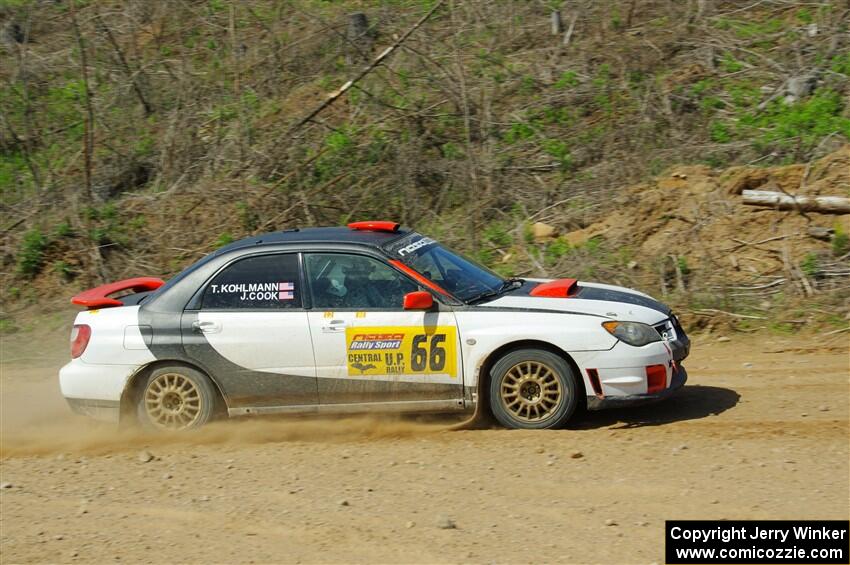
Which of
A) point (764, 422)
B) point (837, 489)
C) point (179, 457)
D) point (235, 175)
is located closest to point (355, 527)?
point (179, 457)

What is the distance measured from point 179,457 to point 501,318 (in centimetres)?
274

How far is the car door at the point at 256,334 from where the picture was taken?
785 centimetres

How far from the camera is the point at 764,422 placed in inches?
299

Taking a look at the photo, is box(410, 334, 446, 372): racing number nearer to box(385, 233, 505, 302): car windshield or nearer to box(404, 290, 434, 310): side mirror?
box(404, 290, 434, 310): side mirror

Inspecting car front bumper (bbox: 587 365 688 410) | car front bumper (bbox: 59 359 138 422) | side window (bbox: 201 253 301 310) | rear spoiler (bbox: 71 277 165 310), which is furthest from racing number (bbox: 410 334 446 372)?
rear spoiler (bbox: 71 277 165 310)

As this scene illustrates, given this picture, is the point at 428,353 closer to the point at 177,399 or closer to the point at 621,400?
the point at 621,400

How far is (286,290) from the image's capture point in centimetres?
799

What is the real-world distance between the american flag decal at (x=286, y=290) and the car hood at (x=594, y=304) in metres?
1.54

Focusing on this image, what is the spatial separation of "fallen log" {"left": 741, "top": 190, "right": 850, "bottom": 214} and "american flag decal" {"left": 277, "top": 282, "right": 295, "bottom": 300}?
6.74 meters

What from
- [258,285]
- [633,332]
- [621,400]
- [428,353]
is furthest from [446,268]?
[621,400]

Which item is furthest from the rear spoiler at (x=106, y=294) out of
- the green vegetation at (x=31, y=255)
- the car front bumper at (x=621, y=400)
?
the green vegetation at (x=31, y=255)

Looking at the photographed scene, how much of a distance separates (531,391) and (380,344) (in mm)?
1235

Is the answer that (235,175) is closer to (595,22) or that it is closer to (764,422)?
(595,22)

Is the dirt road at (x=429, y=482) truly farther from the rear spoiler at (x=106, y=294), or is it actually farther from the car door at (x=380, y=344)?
the rear spoiler at (x=106, y=294)
